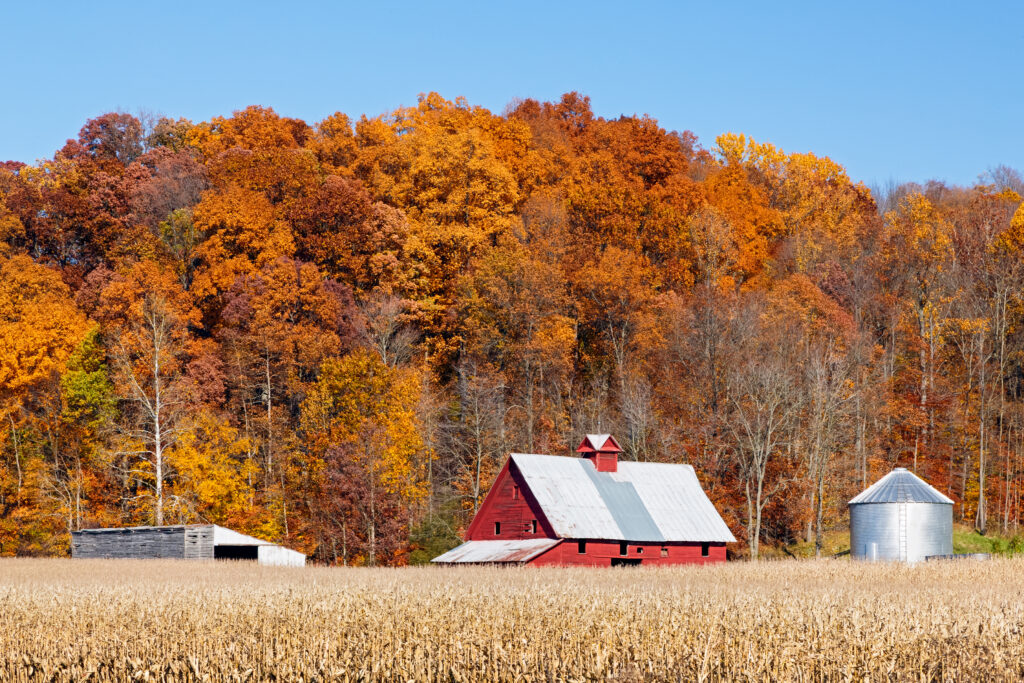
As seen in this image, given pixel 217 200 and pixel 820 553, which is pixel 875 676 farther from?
pixel 217 200

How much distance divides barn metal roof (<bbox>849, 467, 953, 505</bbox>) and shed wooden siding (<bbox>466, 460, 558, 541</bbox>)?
1436 cm

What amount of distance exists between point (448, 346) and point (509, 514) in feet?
68.3

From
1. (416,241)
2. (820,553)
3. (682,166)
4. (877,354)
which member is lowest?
(820,553)

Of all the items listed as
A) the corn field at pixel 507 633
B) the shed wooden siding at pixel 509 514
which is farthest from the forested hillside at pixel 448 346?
the corn field at pixel 507 633

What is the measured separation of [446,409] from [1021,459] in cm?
3300

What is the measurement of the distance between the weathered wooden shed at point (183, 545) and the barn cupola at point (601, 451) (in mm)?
14709

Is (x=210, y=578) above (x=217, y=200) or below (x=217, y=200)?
below

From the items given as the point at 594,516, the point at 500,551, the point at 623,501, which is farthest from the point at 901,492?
the point at 500,551

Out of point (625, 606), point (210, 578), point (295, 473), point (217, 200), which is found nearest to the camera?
point (625, 606)

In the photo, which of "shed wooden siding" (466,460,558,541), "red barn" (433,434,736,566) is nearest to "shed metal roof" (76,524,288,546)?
"red barn" (433,434,736,566)

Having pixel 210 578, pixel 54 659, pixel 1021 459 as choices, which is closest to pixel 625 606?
pixel 54 659

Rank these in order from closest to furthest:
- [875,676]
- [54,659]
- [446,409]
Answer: [875,676], [54,659], [446,409]

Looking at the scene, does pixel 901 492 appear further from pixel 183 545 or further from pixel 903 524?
pixel 183 545

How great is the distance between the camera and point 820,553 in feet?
200
